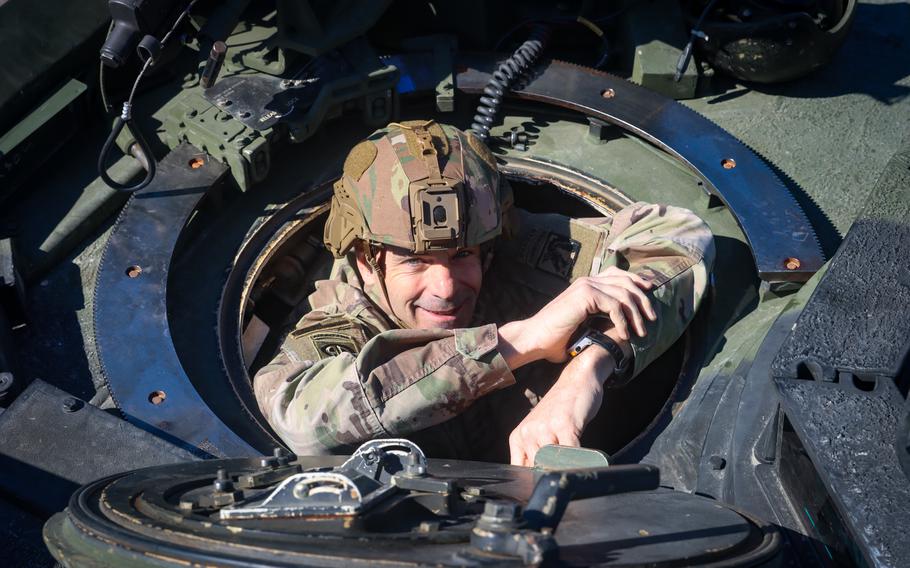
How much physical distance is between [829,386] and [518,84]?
2008 mm

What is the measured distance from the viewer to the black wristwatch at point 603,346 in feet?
10.3

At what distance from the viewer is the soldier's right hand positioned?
3059 mm

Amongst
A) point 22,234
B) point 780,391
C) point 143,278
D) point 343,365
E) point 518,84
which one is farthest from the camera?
point 518,84

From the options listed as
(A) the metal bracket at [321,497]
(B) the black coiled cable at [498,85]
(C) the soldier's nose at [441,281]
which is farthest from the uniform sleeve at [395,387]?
(B) the black coiled cable at [498,85]

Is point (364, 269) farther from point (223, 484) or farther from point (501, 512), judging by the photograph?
point (501, 512)

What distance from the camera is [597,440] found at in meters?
3.80

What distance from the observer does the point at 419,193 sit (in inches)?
127

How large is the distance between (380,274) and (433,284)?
0.19m

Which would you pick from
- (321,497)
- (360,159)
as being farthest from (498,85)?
(321,497)

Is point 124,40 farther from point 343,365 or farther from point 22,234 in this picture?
point 343,365

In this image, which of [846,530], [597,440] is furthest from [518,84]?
[846,530]

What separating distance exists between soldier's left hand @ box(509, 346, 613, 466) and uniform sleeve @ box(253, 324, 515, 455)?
142 millimetres

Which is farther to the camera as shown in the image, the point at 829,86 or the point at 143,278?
the point at 829,86

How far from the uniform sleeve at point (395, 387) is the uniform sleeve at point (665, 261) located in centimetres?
54
